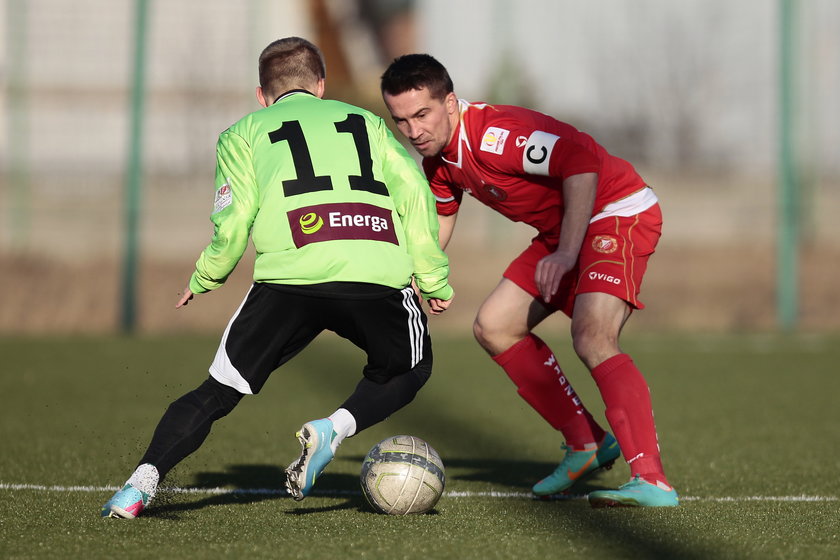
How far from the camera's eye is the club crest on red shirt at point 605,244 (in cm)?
450

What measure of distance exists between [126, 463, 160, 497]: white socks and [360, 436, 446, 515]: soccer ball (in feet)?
2.50

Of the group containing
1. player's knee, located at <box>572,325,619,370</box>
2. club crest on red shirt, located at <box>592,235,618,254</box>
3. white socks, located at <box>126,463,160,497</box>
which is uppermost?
club crest on red shirt, located at <box>592,235,618,254</box>

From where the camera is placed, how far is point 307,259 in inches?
154

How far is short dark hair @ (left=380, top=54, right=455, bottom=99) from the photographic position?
171 inches

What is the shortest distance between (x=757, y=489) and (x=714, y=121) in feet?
29.8

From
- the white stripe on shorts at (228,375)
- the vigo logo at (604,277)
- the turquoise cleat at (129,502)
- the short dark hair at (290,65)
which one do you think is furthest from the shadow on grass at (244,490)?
the short dark hair at (290,65)

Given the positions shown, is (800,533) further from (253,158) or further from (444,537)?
(253,158)

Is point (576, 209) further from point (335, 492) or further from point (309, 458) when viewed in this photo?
point (335, 492)

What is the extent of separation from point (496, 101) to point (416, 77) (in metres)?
8.86

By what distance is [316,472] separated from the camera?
3.89 metres

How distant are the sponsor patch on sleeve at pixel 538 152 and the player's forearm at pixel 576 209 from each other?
0.53 ft

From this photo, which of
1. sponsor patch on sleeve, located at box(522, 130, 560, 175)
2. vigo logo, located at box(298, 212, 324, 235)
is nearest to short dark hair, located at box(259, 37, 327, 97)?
vigo logo, located at box(298, 212, 324, 235)

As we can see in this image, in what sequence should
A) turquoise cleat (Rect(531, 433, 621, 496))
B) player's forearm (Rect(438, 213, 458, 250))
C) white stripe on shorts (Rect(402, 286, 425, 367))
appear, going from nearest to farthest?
white stripe on shorts (Rect(402, 286, 425, 367)) → turquoise cleat (Rect(531, 433, 621, 496)) → player's forearm (Rect(438, 213, 458, 250))

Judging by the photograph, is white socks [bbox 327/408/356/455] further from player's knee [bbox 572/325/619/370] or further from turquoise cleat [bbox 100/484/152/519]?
player's knee [bbox 572/325/619/370]
